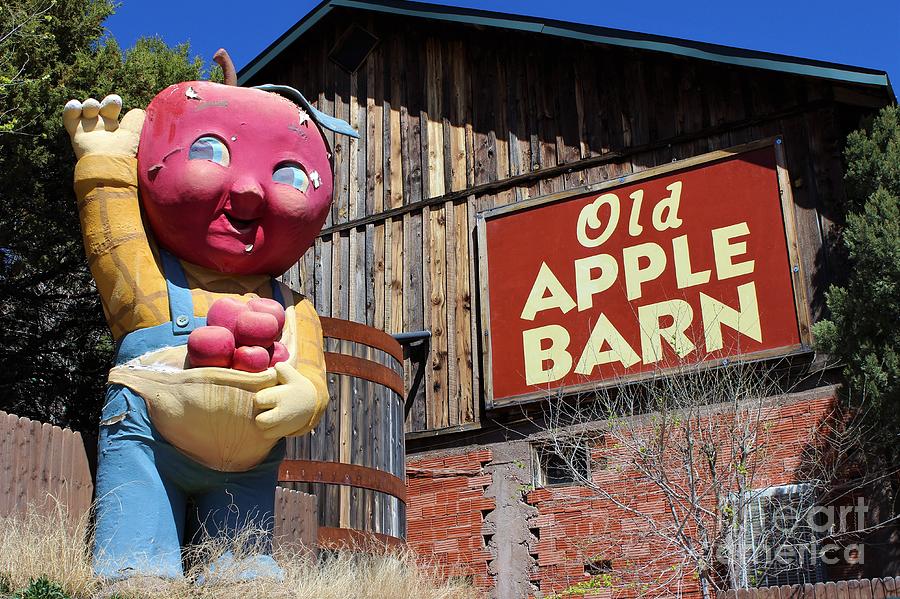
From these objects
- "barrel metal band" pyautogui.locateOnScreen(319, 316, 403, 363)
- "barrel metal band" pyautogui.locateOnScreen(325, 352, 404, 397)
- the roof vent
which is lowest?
"barrel metal band" pyautogui.locateOnScreen(325, 352, 404, 397)

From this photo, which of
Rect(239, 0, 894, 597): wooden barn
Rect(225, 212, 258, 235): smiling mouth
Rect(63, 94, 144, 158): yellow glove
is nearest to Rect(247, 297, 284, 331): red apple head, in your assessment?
Rect(225, 212, 258, 235): smiling mouth

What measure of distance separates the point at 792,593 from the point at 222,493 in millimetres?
4007

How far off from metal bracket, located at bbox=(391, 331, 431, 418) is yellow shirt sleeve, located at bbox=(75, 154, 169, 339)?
228 inches

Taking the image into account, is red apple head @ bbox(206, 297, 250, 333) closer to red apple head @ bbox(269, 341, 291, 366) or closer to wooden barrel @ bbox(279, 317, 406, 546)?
red apple head @ bbox(269, 341, 291, 366)

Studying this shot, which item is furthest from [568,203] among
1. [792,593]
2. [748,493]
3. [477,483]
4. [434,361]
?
[792,593]

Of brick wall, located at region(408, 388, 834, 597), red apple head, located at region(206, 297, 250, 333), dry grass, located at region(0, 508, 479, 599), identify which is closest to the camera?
dry grass, located at region(0, 508, 479, 599)

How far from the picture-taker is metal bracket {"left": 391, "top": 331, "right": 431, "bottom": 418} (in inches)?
506

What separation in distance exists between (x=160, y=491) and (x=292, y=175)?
2240 millimetres

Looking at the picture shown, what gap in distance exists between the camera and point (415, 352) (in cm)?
1312

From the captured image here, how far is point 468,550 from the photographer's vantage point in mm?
11914

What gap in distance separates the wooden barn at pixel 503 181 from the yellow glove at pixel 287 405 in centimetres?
473

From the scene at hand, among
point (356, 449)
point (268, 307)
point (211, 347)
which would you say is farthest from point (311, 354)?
point (356, 449)

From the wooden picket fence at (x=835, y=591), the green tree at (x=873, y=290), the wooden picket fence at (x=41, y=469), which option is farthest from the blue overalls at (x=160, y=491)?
the green tree at (x=873, y=290)

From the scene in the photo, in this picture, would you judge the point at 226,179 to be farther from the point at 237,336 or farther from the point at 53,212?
the point at 53,212
